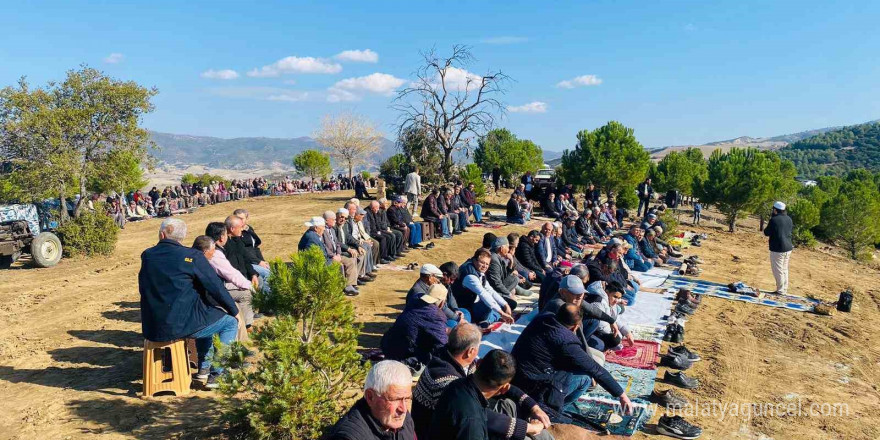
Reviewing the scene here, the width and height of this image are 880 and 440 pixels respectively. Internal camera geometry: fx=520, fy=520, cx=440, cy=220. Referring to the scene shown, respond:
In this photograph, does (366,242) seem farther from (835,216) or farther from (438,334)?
(835,216)

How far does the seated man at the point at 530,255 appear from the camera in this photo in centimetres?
973

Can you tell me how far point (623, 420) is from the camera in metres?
4.80

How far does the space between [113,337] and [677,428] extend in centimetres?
676

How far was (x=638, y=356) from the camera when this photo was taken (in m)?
6.43

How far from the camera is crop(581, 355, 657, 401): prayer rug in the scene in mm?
5301

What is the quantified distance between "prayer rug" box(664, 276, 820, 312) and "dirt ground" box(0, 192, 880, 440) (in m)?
0.40

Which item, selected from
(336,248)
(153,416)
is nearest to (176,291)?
(153,416)

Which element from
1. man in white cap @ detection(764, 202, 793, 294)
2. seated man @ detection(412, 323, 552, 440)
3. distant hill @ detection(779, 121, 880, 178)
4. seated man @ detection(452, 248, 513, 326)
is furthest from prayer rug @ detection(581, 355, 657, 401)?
distant hill @ detection(779, 121, 880, 178)

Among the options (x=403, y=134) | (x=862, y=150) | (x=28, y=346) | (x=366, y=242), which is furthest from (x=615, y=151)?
(x=862, y=150)

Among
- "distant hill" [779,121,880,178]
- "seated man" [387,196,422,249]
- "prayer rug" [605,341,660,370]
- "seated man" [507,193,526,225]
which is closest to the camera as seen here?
"prayer rug" [605,341,660,370]

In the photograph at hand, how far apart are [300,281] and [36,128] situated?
11769 millimetres

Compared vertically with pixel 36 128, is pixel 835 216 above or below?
below

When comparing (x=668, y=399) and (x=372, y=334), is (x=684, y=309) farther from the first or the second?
(x=372, y=334)

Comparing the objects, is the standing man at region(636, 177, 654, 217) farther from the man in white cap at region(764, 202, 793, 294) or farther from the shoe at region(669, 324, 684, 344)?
the shoe at region(669, 324, 684, 344)
